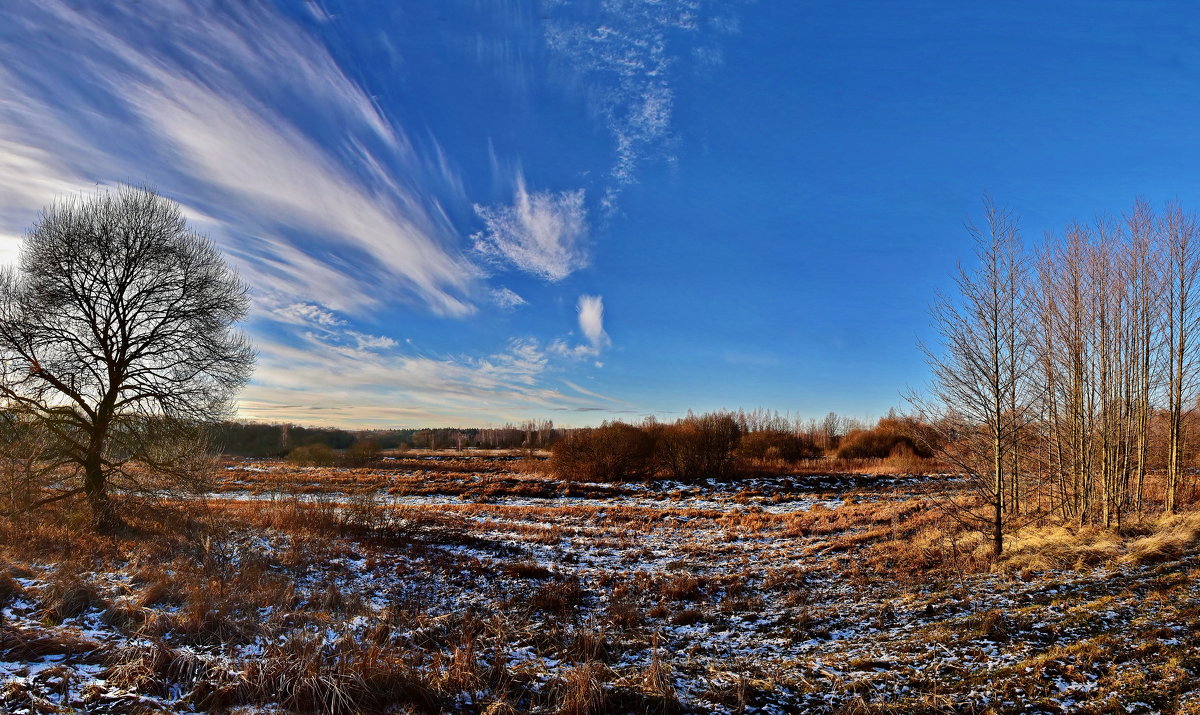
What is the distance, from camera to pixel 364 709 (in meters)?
4.75

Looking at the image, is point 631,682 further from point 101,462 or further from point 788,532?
point 101,462

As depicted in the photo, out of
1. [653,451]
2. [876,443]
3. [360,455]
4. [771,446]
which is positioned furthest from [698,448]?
[360,455]

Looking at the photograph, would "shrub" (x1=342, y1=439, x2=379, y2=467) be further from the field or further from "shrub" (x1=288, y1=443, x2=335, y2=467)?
the field

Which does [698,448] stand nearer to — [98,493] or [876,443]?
[876,443]

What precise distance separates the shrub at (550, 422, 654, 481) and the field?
75.3ft

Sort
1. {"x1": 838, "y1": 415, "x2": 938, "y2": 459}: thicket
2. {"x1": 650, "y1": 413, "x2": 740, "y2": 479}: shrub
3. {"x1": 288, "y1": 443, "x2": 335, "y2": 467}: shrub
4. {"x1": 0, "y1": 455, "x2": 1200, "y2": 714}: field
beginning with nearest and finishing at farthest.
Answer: {"x1": 0, "y1": 455, "x2": 1200, "y2": 714}: field, {"x1": 650, "y1": 413, "x2": 740, "y2": 479}: shrub, {"x1": 838, "y1": 415, "x2": 938, "y2": 459}: thicket, {"x1": 288, "y1": 443, "x2": 335, "y2": 467}: shrub

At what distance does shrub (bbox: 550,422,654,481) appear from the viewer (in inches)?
1486

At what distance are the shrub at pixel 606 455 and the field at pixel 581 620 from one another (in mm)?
22955

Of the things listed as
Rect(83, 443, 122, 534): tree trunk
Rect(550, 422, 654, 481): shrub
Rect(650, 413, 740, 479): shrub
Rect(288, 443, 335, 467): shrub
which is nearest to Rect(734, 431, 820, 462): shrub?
Rect(650, 413, 740, 479): shrub

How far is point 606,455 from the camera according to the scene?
38188mm

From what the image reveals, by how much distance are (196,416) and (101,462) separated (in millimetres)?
2388

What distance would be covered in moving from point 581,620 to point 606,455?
99.3ft

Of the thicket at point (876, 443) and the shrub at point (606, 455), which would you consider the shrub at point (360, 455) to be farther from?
the thicket at point (876, 443)

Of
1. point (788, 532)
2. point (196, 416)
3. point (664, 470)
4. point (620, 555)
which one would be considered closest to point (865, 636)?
point (620, 555)
